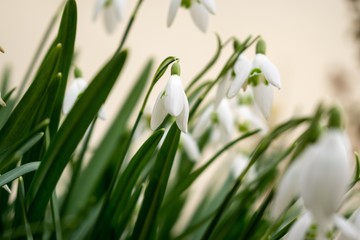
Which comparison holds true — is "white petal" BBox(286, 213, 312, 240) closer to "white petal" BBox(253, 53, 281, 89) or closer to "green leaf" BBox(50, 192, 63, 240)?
"white petal" BBox(253, 53, 281, 89)

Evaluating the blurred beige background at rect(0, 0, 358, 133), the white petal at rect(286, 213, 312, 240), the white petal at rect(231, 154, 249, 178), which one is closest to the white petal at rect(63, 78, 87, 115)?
the white petal at rect(286, 213, 312, 240)

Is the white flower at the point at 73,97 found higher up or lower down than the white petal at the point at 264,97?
lower down

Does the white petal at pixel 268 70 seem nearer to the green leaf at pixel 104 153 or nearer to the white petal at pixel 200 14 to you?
the white petal at pixel 200 14

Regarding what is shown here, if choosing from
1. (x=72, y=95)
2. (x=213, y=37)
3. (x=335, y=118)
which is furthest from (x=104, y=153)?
(x=213, y=37)

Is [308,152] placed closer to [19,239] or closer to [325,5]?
[19,239]

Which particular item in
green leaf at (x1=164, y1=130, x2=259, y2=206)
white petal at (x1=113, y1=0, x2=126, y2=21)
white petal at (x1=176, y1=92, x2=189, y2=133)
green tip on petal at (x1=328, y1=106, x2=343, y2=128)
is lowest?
green leaf at (x1=164, y1=130, x2=259, y2=206)

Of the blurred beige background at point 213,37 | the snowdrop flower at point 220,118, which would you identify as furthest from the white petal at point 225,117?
the blurred beige background at point 213,37
